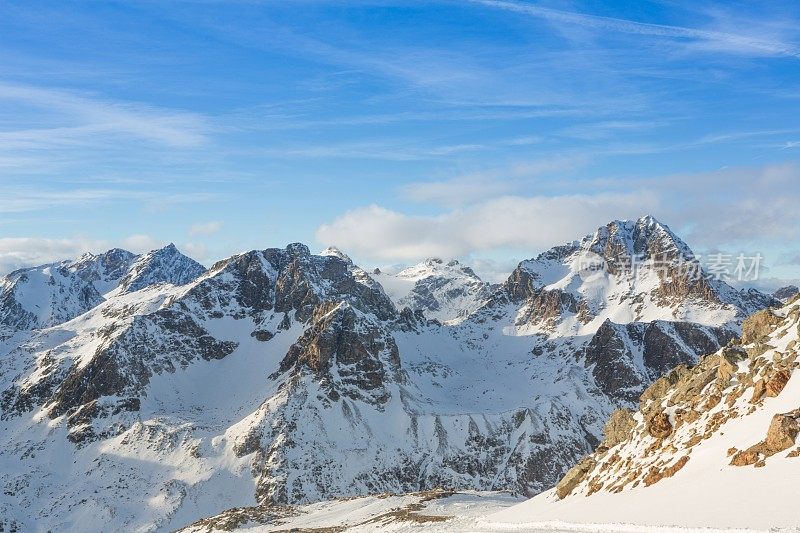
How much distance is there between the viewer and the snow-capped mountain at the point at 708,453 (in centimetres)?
2531

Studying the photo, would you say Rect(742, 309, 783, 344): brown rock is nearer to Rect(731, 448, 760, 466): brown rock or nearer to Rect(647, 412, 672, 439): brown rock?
Rect(647, 412, 672, 439): brown rock

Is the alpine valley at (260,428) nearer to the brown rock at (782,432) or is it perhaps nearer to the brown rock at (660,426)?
the brown rock at (660,426)

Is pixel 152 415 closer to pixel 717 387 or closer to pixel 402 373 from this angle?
pixel 402 373

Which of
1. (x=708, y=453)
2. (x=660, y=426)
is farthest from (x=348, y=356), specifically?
(x=708, y=453)

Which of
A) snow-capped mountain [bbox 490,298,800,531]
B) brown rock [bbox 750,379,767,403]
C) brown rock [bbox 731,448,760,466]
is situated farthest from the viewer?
brown rock [bbox 750,379,767,403]

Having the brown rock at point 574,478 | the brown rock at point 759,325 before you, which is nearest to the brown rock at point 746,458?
the brown rock at point 759,325

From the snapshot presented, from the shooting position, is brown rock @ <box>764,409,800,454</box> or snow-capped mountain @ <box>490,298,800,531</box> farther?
brown rock @ <box>764,409,800,454</box>

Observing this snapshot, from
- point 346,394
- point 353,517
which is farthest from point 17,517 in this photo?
point 353,517

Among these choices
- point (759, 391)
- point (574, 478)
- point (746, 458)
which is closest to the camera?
point (746, 458)

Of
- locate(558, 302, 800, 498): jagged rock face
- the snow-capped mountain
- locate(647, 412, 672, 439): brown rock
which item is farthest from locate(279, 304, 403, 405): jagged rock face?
locate(647, 412, 672, 439): brown rock

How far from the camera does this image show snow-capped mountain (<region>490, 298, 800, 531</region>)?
25.3 meters

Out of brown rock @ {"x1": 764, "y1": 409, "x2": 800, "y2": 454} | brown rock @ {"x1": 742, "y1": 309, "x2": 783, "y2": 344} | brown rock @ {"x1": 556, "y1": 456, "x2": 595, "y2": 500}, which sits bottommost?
brown rock @ {"x1": 556, "y1": 456, "x2": 595, "y2": 500}

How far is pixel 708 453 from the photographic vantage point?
30734 mm

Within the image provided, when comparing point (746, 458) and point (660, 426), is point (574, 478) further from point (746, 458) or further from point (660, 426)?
point (746, 458)
